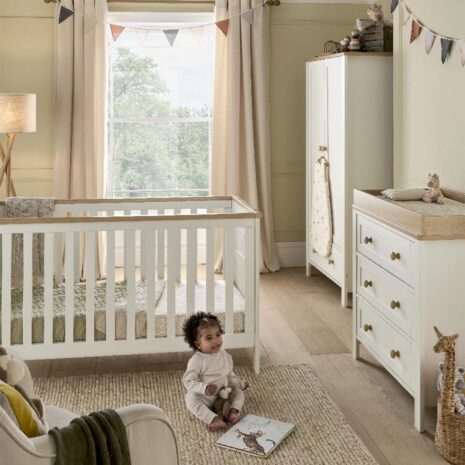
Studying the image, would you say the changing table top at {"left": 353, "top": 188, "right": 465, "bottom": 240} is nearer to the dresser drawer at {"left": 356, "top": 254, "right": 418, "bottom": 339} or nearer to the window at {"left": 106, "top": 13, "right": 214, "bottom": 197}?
the dresser drawer at {"left": 356, "top": 254, "right": 418, "bottom": 339}

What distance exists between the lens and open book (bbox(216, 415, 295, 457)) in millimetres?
2523

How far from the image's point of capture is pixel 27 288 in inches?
125

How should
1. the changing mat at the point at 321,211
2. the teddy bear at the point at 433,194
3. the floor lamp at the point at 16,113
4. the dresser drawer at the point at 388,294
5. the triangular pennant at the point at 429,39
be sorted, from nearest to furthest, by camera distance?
the dresser drawer at the point at 388,294, the teddy bear at the point at 433,194, the triangular pennant at the point at 429,39, the floor lamp at the point at 16,113, the changing mat at the point at 321,211

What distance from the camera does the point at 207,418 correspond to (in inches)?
107

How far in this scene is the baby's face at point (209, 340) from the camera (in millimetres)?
2867

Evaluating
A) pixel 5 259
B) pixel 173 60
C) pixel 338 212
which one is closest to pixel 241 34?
pixel 173 60

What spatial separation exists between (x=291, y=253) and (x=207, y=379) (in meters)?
2.94

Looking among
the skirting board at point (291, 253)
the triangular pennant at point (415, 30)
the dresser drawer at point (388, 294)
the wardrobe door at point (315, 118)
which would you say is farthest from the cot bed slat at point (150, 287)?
the skirting board at point (291, 253)

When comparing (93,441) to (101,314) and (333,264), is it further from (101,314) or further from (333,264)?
(333,264)

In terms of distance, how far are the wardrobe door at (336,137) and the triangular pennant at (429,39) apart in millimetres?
803

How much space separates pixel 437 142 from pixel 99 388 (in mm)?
2029

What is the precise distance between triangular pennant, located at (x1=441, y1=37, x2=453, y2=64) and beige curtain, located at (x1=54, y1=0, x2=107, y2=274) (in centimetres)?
266

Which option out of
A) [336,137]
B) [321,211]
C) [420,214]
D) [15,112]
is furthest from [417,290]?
[15,112]

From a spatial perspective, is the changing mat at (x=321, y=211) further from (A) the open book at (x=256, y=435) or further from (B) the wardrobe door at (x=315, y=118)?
(A) the open book at (x=256, y=435)
